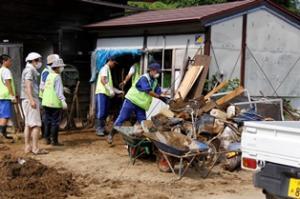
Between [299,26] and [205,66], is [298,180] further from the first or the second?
[299,26]

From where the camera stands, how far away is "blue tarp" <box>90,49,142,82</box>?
1320cm

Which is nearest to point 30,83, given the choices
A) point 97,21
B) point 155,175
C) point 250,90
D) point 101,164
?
point 101,164

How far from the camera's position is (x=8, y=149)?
979 centimetres

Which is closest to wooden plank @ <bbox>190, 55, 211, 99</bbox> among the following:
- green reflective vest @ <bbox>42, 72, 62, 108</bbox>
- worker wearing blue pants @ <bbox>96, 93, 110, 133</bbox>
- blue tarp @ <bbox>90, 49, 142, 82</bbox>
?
worker wearing blue pants @ <bbox>96, 93, 110, 133</bbox>

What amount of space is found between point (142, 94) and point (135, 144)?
160 cm

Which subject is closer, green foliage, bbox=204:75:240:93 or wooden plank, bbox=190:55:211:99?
wooden plank, bbox=190:55:211:99

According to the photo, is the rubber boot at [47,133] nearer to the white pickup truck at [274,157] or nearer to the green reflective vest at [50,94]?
the green reflective vest at [50,94]

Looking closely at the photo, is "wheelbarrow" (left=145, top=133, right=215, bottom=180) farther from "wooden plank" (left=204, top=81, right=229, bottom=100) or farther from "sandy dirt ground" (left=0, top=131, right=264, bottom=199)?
"wooden plank" (left=204, top=81, right=229, bottom=100)

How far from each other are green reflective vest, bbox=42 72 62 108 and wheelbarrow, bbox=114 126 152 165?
1.85 meters

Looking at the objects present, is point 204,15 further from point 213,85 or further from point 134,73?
point 134,73

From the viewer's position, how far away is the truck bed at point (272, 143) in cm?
491

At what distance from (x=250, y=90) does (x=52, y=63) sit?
462cm

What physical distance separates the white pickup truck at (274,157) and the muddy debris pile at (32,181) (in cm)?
257

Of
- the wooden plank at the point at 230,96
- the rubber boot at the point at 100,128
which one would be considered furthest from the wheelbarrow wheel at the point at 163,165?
the rubber boot at the point at 100,128
